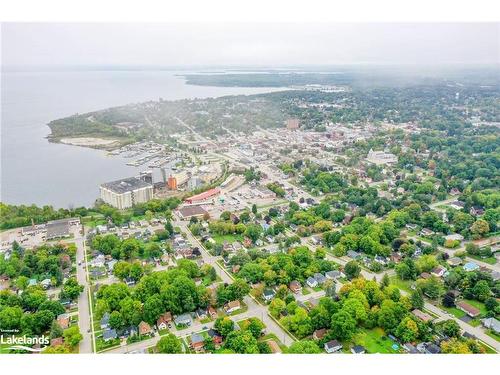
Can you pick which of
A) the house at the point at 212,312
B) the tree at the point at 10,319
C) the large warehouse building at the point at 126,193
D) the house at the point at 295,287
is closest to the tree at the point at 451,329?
the house at the point at 295,287

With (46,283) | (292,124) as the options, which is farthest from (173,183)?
(292,124)

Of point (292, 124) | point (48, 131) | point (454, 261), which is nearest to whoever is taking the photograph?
point (454, 261)

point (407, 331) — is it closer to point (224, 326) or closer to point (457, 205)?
point (224, 326)

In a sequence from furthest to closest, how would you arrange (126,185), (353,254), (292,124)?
(292,124) → (126,185) → (353,254)

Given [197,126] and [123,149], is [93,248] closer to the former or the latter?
[123,149]

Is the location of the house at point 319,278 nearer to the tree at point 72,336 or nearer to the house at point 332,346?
the house at point 332,346

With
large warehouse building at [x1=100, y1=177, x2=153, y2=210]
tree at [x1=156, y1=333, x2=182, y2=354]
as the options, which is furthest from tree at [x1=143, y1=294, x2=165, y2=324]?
large warehouse building at [x1=100, y1=177, x2=153, y2=210]
